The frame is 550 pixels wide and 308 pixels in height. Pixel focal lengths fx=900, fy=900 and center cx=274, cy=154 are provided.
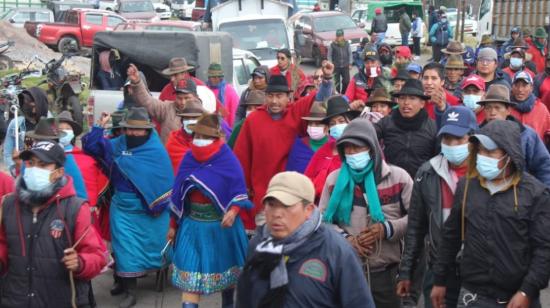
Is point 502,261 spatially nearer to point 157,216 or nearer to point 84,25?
point 157,216

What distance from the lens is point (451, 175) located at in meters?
5.80

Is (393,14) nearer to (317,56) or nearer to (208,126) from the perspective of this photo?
(317,56)

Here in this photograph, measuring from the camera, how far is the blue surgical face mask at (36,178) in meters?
5.22

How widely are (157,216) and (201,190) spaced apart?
1.41m

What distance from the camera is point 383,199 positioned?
593 centimetres

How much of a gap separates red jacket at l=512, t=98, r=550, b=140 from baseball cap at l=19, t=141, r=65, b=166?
474cm

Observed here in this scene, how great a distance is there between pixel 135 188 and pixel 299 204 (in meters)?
3.88

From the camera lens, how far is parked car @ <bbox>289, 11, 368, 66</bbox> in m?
27.9

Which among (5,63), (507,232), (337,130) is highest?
(337,130)

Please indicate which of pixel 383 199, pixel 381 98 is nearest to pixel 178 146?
pixel 381 98

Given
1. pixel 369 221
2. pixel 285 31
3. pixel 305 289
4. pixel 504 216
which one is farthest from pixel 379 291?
pixel 285 31

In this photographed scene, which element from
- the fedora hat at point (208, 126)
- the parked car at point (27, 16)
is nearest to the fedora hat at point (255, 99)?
the fedora hat at point (208, 126)

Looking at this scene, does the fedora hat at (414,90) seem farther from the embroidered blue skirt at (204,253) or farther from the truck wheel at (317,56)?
the truck wheel at (317,56)

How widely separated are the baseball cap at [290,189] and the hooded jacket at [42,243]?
5.16 ft
